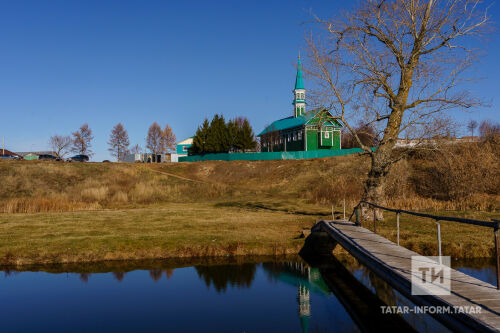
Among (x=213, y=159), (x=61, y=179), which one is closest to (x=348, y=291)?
(x=61, y=179)

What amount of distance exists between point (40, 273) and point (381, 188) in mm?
16747

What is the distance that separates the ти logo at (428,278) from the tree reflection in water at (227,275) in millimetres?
6359

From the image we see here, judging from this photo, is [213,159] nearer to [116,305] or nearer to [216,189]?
[216,189]

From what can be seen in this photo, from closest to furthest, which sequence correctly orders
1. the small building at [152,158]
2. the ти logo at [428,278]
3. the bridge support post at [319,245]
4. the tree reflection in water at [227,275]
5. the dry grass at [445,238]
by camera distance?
1. the ти logo at [428,278]
2. the tree reflection in water at [227,275]
3. the dry grass at [445,238]
4. the bridge support post at [319,245]
5. the small building at [152,158]

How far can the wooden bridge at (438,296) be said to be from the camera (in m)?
6.55

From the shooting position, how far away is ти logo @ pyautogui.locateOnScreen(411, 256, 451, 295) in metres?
7.90

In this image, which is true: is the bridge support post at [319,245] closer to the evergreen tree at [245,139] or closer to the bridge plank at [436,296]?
the bridge plank at [436,296]

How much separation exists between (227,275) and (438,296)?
8969mm

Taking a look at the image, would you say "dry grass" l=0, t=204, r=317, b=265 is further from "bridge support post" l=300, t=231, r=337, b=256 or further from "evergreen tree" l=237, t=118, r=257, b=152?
"evergreen tree" l=237, t=118, r=257, b=152

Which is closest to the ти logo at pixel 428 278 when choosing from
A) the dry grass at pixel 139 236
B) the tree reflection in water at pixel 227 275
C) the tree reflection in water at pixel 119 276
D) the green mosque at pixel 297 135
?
the tree reflection in water at pixel 227 275

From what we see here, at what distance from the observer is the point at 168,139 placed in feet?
417

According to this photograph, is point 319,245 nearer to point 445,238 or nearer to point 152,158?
point 445,238

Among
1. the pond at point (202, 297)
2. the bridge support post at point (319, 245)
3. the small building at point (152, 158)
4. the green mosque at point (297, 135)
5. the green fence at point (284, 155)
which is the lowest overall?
the pond at point (202, 297)

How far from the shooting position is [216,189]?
4278 cm
